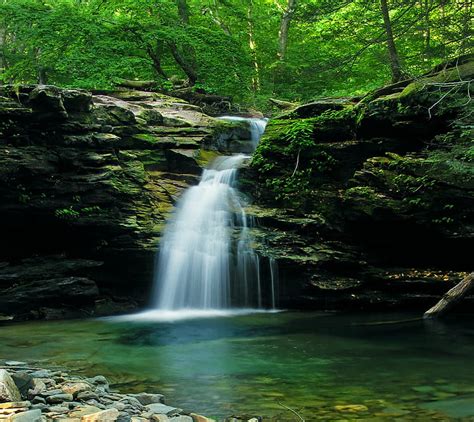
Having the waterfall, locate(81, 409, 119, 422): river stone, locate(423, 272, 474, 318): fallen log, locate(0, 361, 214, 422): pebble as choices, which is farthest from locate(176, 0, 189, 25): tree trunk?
locate(81, 409, 119, 422): river stone

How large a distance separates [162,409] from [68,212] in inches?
329

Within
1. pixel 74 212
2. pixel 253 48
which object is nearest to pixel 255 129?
pixel 74 212

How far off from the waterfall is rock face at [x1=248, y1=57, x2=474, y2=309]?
0.50 m

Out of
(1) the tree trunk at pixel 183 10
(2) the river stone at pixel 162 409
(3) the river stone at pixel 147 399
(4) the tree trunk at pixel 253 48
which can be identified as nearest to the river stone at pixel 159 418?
(2) the river stone at pixel 162 409

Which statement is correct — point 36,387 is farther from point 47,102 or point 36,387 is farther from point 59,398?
point 47,102

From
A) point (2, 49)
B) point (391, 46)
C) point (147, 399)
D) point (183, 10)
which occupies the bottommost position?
point (147, 399)

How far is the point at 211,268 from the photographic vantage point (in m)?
12.2

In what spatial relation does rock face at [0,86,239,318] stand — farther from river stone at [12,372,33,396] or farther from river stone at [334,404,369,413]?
river stone at [334,404,369,413]

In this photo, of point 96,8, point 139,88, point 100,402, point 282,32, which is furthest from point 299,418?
point 282,32

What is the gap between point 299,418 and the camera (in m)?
4.71

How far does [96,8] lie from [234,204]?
10728 mm

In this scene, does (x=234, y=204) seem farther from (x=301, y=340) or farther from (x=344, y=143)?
(x=301, y=340)

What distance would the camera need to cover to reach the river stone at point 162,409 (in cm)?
445

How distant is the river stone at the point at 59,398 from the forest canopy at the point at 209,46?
10.1 meters
